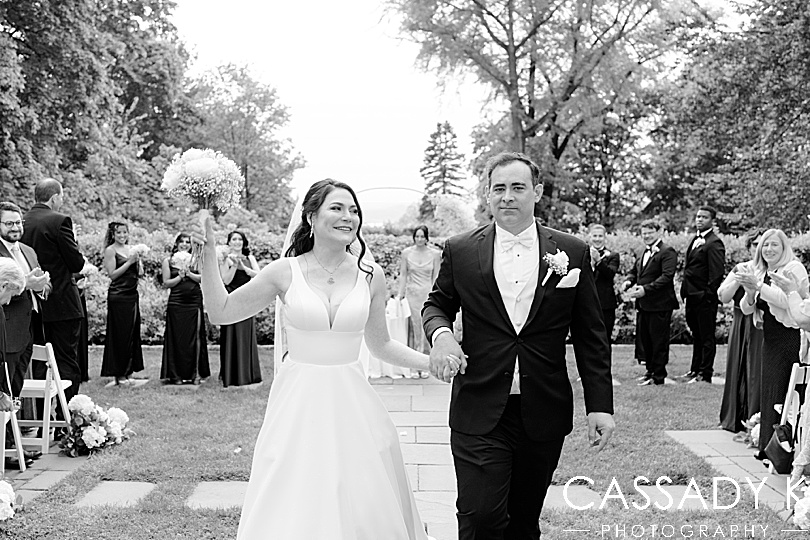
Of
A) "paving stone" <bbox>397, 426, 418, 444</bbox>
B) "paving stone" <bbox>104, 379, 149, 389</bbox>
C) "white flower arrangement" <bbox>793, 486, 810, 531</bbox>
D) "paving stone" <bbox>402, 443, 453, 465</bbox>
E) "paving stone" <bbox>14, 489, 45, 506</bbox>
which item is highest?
"white flower arrangement" <bbox>793, 486, 810, 531</bbox>

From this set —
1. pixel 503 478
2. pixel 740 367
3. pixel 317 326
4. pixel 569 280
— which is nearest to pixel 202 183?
pixel 317 326

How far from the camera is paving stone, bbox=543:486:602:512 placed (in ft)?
17.9

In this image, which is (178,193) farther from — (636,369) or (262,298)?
(636,369)

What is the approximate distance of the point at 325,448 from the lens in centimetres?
370

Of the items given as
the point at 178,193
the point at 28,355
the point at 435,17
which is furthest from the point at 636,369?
the point at 435,17

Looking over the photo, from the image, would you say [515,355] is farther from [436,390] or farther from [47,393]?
[436,390]

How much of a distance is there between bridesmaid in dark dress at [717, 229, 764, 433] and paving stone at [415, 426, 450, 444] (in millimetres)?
2811

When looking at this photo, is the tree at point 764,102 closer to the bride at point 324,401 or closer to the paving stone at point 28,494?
the bride at point 324,401

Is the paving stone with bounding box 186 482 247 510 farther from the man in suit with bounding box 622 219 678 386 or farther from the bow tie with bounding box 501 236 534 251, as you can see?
the man in suit with bounding box 622 219 678 386

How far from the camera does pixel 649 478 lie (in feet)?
20.0

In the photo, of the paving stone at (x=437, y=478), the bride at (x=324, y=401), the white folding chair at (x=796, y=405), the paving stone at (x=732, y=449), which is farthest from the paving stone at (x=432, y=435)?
the bride at (x=324, y=401)

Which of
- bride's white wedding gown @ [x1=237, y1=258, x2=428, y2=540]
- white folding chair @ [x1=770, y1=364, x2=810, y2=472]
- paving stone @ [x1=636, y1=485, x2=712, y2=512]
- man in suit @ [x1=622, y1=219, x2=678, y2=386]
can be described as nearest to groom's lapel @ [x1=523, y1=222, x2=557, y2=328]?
bride's white wedding gown @ [x1=237, y1=258, x2=428, y2=540]

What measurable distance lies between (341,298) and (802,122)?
12387mm

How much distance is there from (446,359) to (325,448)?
2.50 feet
